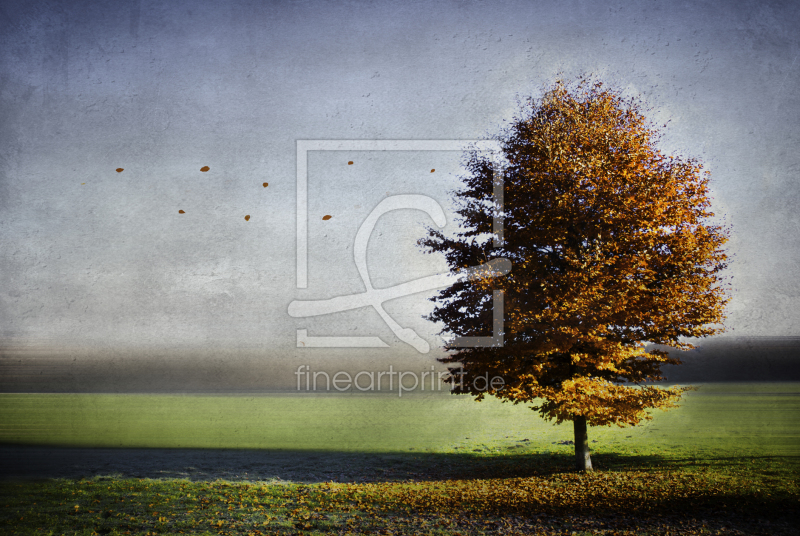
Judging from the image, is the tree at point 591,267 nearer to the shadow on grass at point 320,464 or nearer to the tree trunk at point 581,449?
the tree trunk at point 581,449

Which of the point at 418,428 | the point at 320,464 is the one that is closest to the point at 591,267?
the point at 320,464

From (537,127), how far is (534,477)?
370 inches

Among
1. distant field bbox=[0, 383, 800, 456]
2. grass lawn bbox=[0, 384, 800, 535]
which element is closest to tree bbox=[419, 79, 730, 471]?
grass lawn bbox=[0, 384, 800, 535]

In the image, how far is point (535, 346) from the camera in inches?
452

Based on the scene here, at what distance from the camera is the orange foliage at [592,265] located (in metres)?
11.4

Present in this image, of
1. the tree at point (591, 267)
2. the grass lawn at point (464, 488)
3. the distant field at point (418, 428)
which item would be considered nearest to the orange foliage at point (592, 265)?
the tree at point (591, 267)

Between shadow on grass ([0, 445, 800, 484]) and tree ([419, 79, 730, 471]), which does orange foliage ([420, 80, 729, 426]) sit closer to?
tree ([419, 79, 730, 471])

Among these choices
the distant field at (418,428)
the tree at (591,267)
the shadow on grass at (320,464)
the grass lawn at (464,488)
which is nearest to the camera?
the grass lawn at (464,488)

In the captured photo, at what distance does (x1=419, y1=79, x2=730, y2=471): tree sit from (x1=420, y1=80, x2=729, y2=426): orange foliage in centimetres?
3

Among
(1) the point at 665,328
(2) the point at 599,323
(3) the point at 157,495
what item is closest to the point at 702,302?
(1) the point at 665,328

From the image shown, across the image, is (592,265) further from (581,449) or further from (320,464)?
(320,464)

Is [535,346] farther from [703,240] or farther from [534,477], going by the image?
[703,240]

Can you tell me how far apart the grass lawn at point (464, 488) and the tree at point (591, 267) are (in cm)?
224

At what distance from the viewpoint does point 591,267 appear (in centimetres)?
1144
